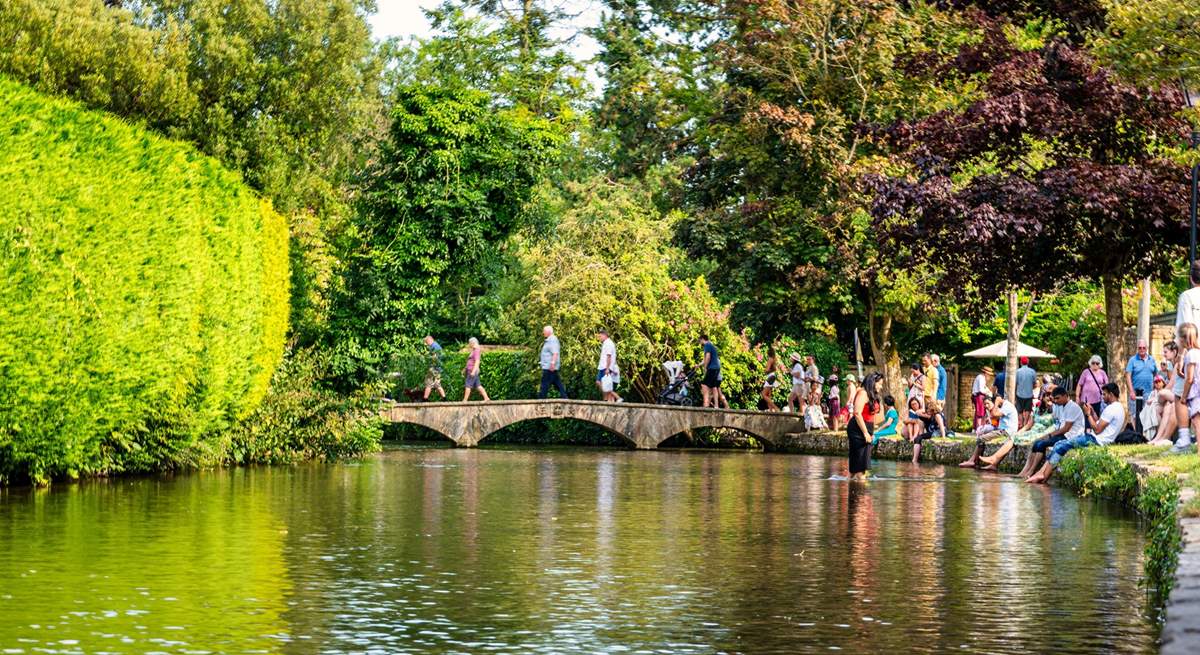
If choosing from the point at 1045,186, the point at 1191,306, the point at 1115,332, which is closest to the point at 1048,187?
the point at 1045,186

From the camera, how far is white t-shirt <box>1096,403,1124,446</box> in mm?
25078

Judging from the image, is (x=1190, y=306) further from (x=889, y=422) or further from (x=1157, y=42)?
(x=889, y=422)

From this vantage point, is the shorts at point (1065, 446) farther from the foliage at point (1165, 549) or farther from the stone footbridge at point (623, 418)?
the stone footbridge at point (623, 418)

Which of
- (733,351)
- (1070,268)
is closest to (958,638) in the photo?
(1070,268)

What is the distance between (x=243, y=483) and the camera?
22281 mm

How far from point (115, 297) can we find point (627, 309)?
26.3 m

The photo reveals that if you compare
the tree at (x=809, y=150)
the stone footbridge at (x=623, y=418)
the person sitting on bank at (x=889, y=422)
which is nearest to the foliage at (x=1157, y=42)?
the person sitting on bank at (x=889, y=422)

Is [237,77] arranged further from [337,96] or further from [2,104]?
[2,104]

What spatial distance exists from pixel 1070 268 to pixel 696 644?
20766 mm

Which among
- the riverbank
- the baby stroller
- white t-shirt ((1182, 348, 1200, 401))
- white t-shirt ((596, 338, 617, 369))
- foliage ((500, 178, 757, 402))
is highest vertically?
foliage ((500, 178, 757, 402))

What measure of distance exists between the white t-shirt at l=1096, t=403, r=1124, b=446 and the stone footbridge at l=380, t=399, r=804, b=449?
626 inches

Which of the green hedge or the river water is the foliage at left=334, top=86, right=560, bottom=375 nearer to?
the green hedge

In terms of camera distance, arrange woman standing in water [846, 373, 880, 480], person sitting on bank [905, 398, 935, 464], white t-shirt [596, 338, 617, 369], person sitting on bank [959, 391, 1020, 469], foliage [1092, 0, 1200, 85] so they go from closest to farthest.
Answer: foliage [1092, 0, 1200, 85] < woman standing in water [846, 373, 880, 480] < person sitting on bank [959, 391, 1020, 469] < person sitting on bank [905, 398, 935, 464] < white t-shirt [596, 338, 617, 369]

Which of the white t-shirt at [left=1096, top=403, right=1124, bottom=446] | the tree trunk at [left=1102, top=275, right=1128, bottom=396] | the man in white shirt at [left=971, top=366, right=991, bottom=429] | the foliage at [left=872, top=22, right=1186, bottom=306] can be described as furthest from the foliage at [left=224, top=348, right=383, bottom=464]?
the man in white shirt at [left=971, top=366, right=991, bottom=429]
